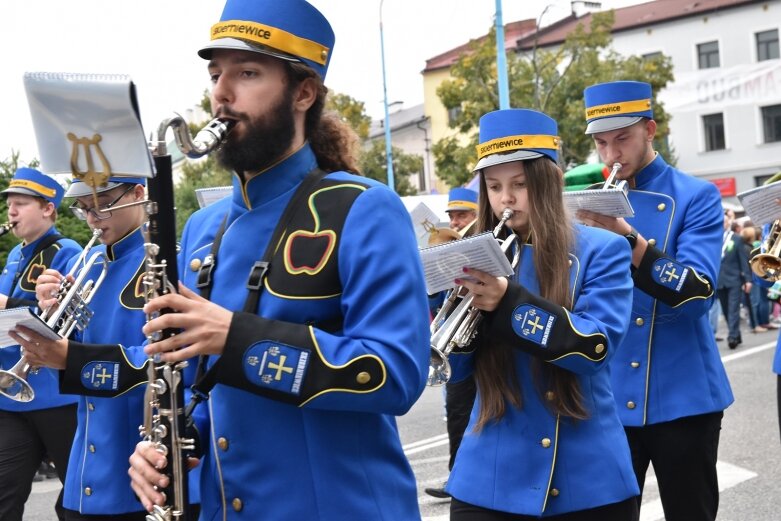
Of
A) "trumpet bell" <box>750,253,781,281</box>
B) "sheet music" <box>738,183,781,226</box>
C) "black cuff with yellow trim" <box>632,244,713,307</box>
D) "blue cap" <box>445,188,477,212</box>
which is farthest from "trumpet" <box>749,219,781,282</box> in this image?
"blue cap" <box>445,188,477,212</box>

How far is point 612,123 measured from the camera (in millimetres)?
5211

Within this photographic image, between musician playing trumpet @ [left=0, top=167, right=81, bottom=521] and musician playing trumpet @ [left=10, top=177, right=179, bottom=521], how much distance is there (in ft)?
3.06

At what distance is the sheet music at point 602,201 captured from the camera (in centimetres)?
449

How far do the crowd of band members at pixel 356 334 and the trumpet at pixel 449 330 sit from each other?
90mm

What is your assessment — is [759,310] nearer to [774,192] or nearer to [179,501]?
[774,192]

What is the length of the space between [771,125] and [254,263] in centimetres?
4903

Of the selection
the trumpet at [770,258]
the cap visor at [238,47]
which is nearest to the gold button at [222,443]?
the cap visor at [238,47]

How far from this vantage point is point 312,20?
2748 mm

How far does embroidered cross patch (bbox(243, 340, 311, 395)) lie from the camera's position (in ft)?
7.98

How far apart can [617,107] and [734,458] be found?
4.38 meters

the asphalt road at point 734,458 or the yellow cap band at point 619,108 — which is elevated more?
the yellow cap band at point 619,108

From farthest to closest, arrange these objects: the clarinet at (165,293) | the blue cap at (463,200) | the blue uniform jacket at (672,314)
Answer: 1. the blue cap at (463,200)
2. the blue uniform jacket at (672,314)
3. the clarinet at (165,293)

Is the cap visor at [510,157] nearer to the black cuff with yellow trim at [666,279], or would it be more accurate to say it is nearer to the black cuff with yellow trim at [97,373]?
the black cuff with yellow trim at [666,279]

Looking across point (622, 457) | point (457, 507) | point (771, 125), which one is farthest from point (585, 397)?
point (771, 125)
